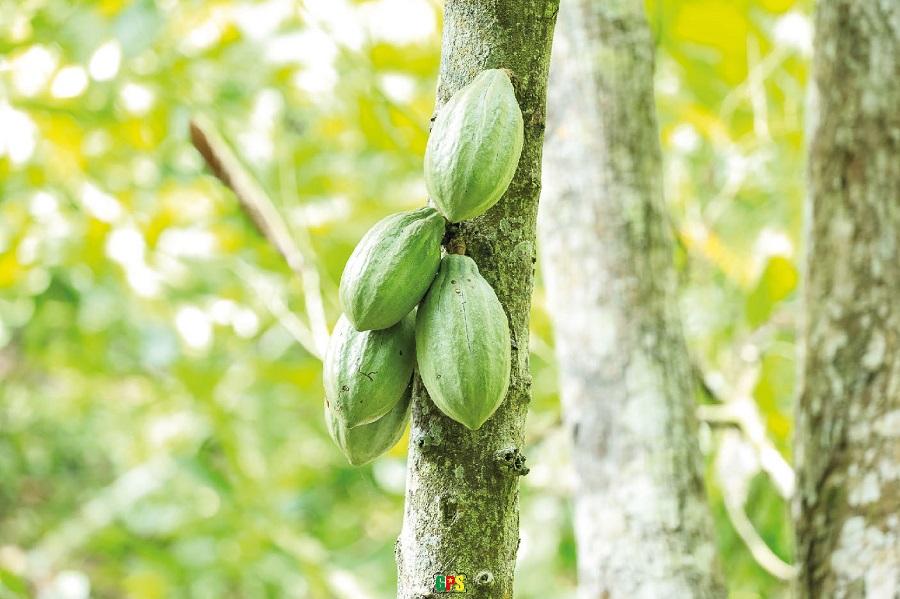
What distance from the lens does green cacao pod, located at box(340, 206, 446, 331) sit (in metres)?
0.89

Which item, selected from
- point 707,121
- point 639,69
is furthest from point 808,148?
point 707,121

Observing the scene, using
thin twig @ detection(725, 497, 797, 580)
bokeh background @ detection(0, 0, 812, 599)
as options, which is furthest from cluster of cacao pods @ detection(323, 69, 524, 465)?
thin twig @ detection(725, 497, 797, 580)

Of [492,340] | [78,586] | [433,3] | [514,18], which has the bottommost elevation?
[492,340]

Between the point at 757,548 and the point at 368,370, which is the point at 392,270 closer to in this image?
the point at 368,370

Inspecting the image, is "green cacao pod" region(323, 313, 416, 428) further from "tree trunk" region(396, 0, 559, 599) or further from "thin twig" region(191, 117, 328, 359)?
"thin twig" region(191, 117, 328, 359)

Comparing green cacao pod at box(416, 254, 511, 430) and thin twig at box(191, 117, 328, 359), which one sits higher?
thin twig at box(191, 117, 328, 359)

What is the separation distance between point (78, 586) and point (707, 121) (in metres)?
2.40

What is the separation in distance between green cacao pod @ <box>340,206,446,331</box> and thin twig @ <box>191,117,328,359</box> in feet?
3.84

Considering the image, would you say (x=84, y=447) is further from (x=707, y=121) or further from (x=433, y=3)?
(x=707, y=121)

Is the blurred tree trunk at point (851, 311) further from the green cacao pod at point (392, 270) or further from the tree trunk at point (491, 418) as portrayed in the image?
the green cacao pod at point (392, 270)

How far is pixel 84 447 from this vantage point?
17.8 feet

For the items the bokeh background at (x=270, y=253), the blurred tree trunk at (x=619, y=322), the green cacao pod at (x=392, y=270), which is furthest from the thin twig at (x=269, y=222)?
the green cacao pod at (x=392, y=270)

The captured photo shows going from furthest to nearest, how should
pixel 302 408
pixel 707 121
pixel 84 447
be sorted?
pixel 84 447, pixel 302 408, pixel 707 121

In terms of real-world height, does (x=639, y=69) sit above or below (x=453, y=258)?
above
